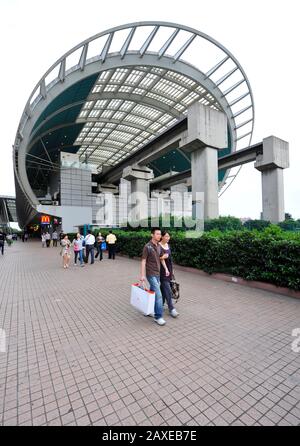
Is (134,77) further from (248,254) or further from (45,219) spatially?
(248,254)

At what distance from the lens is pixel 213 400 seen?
2150mm

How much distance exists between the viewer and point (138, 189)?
868 inches

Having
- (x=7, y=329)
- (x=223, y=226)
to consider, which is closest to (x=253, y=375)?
(x=7, y=329)

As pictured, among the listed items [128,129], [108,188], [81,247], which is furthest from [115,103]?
[81,247]

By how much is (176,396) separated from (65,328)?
7.98 ft

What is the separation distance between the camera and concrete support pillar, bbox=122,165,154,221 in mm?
21578

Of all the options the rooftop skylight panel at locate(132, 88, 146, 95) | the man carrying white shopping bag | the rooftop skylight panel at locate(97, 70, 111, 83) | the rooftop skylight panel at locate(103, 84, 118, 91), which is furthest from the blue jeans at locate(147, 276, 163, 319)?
the rooftop skylight panel at locate(132, 88, 146, 95)

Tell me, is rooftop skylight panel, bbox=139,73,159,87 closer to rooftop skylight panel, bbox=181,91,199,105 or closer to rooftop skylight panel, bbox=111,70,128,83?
rooftop skylight panel, bbox=111,70,128,83

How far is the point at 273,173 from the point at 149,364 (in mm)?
18472

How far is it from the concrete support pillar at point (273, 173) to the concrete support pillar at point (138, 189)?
35.5 ft

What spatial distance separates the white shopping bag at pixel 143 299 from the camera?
3707 mm

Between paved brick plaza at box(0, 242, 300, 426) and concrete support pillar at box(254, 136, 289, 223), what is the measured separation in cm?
1442

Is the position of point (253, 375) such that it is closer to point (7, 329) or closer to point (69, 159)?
point (7, 329)

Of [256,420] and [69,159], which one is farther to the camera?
[69,159]
